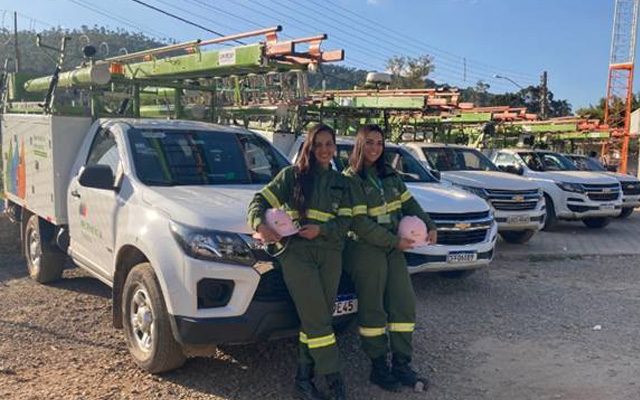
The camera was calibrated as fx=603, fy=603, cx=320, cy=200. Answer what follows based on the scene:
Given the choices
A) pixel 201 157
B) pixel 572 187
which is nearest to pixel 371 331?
pixel 201 157

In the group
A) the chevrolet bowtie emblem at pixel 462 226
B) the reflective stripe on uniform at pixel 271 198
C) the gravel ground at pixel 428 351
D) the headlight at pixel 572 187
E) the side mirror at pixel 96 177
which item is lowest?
the gravel ground at pixel 428 351

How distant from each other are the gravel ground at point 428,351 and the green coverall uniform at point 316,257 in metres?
0.47

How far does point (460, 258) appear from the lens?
6582 mm

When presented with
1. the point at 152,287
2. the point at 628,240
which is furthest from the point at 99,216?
the point at 628,240

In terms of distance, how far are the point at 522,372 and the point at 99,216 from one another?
361 centimetres

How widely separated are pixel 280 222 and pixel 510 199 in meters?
7.11

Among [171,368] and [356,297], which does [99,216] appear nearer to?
[171,368]

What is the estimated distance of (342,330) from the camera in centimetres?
451

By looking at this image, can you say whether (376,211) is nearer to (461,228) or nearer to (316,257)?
(316,257)

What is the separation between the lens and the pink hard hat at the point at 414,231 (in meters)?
4.18

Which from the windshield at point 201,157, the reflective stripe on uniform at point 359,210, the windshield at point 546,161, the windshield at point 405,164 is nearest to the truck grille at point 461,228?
the windshield at point 405,164

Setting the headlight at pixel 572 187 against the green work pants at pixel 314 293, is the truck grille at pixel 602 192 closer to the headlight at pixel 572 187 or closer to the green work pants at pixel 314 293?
the headlight at pixel 572 187

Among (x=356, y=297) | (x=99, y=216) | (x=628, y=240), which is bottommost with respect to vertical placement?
(x=628, y=240)

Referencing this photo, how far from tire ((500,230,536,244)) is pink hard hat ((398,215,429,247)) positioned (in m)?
7.02
